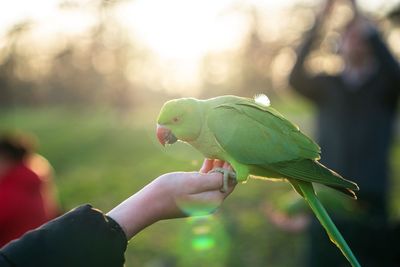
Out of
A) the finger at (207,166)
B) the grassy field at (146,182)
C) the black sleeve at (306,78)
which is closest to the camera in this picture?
the finger at (207,166)

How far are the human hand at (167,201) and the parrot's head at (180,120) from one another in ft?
0.88

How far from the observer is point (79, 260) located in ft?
5.39

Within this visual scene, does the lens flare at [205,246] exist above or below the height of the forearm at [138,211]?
below

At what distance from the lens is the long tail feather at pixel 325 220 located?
6.13ft

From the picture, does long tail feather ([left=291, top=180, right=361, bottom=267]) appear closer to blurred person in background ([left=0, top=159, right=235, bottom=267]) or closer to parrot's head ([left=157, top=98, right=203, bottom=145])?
blurred person in background ([left=0, top=159, right=235, bottom=267])

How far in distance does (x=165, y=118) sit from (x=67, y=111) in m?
30.7

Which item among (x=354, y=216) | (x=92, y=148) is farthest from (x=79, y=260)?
(x=92, y=148)

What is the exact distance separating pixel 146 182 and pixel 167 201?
901 centimetres

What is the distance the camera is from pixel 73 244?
1646 mm

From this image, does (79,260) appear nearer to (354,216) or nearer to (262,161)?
(262,161)

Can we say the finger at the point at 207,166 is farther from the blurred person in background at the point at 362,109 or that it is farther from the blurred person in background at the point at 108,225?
the blurred person in background at the point at 362,109

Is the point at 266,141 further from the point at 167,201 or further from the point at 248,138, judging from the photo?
the point at 167,201

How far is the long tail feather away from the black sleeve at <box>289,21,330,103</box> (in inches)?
95.0

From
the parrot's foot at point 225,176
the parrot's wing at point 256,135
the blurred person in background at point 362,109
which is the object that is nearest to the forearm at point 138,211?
the parrot's foot at point 225,176
